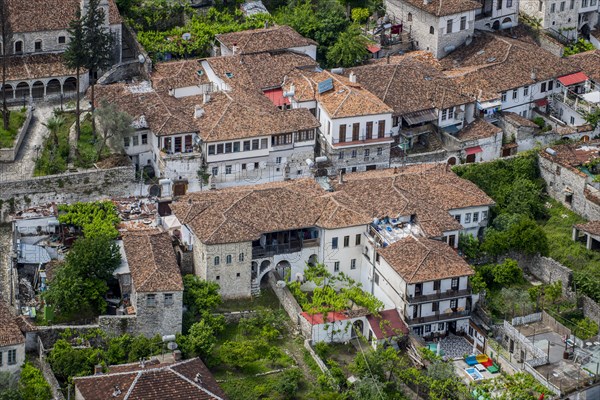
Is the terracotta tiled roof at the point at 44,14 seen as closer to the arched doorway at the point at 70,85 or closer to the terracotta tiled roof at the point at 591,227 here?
the arched doorway at the point at 70,85

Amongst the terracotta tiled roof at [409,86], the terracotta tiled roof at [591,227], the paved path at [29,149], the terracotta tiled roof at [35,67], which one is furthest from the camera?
the terracotta tiled roof at [409,86]

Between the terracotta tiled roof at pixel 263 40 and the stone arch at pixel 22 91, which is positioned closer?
the stone arch at pixel 22 91

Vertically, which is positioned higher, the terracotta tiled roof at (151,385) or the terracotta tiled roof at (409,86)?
the terracotta tiled roof at (409,86)

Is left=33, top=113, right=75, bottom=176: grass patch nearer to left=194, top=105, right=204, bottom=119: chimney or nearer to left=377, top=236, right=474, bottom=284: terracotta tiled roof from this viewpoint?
left=194, top=105, right=204, bottom=119: chimney

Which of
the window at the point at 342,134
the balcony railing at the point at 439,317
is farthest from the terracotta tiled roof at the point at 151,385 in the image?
the window at the point at 342,134

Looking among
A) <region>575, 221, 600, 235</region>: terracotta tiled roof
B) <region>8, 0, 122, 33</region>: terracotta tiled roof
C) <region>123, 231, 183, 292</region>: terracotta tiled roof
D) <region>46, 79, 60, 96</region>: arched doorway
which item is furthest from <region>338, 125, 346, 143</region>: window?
<region>46, 79, 60, 96</region>: arched doorway

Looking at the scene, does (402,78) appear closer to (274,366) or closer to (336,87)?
(336,87)
